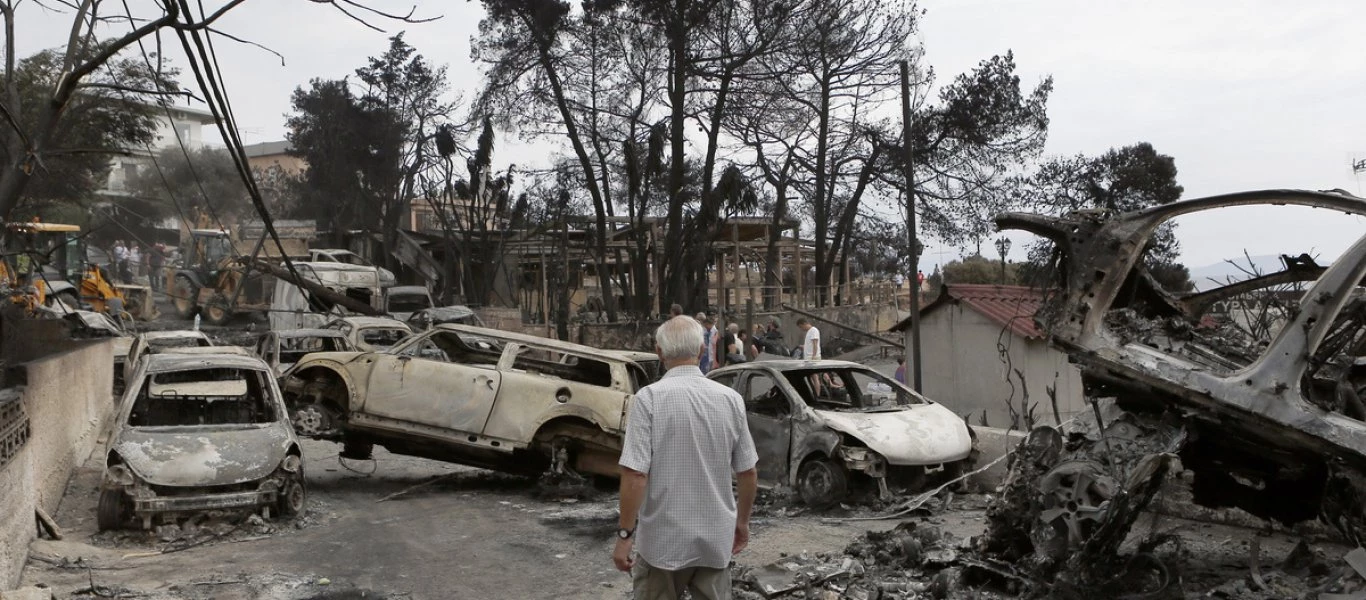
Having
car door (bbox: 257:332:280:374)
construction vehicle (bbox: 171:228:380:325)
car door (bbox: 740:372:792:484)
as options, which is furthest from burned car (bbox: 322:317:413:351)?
car door (bbox: 740:372:792:484)

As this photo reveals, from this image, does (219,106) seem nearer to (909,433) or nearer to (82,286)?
(909,433)

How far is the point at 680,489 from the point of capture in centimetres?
428

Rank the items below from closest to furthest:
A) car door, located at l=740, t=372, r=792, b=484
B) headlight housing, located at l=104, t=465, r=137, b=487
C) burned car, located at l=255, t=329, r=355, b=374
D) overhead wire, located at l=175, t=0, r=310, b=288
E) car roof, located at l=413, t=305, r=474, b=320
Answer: overhead wire, located at l=175, t=0, r=310, b=288, headlight housing, located at l=104, t=465, r=137, b=487, car door, located at l=740, t=372, r=792, b=484, burned car, located at l=255, t=329, r=355, b=374, car roof, located at l=413, t=305, r=474, b=320

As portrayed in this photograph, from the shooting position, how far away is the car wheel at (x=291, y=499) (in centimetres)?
946

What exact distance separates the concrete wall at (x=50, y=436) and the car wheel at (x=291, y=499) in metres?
1.79

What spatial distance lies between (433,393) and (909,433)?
187 inches

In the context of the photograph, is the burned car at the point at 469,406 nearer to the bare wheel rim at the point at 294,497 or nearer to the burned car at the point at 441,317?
the bare wheel rim at the point at 294,497

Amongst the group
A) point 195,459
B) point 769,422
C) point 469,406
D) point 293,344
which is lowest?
point 195,459

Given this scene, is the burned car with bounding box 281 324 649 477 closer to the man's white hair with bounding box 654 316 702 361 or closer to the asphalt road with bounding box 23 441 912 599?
the asphalt road with bounding box 23 441 912 599

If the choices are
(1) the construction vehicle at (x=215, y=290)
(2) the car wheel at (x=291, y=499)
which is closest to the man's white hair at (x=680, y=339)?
(2) the car wheel at (x=291, y=499)

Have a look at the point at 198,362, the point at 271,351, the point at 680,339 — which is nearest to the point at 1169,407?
the point at 680,339

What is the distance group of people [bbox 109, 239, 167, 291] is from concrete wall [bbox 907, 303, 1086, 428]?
85.3 feet

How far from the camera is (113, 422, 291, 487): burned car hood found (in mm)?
8898

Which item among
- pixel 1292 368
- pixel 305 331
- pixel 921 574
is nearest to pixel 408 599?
pixel 921 574
